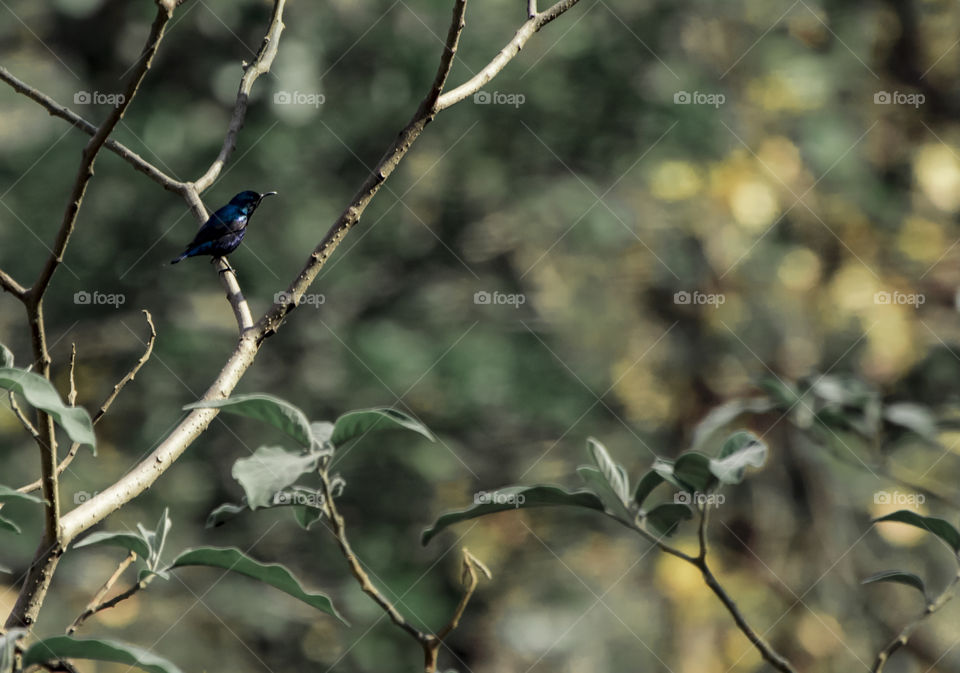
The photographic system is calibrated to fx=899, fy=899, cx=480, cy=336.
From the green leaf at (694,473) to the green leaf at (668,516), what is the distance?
2 centimetres

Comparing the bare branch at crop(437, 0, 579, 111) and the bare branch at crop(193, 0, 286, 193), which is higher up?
the bare branch at crop(193, 0, 286, 193)

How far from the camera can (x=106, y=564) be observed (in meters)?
2.39

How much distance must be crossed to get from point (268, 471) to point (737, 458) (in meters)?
0.36

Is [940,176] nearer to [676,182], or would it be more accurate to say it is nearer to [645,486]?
[676,182]

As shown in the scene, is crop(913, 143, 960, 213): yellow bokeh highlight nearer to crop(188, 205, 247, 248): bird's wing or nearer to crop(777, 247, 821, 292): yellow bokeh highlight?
crop(777, 247, 821, 292): yellow bokeh highlight

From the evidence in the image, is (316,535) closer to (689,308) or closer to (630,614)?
(630,614)

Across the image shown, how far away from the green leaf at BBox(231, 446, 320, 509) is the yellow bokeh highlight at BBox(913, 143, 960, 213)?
124 inches

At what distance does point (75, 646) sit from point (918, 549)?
2880mm

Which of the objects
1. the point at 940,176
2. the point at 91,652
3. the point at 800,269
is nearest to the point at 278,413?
the point at 91,652

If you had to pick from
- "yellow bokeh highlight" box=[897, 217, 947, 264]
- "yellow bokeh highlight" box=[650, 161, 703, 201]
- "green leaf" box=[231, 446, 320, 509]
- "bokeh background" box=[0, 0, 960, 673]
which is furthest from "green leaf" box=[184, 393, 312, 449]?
"yellow bokeh highlight" box=[897, 217, 947, 264]

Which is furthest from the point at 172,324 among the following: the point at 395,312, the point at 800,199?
the point at 800,199

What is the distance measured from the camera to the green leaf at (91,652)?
440mm

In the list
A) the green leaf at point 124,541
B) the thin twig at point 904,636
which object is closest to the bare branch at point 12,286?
the green leaf at point 124,541

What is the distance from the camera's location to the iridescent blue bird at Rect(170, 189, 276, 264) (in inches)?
31.2
